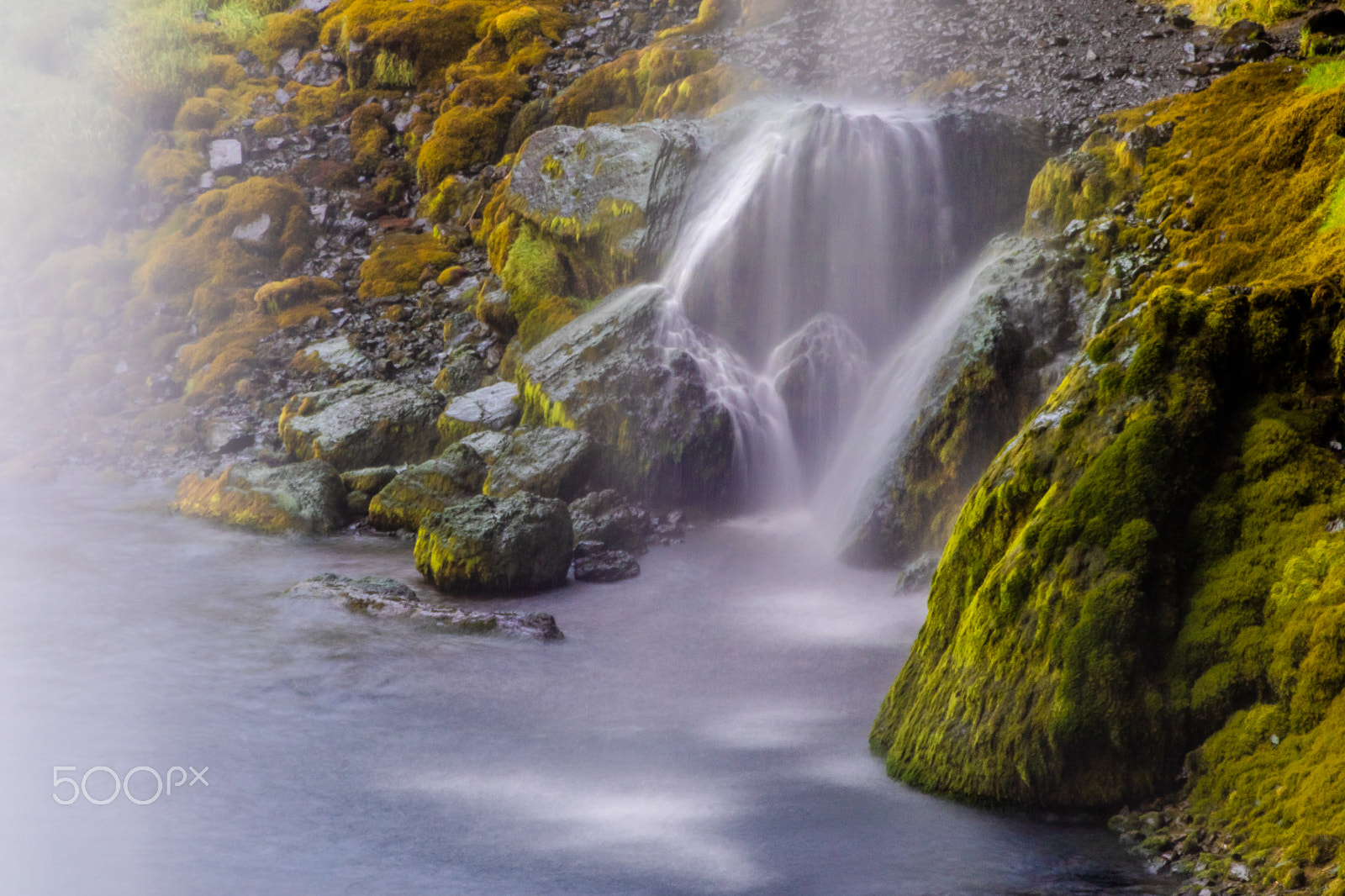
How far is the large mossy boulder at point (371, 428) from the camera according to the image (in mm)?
17625

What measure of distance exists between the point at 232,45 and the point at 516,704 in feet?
102

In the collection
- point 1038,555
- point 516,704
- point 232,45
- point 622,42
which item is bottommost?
point 516,704

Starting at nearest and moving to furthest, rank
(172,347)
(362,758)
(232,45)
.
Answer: (362,758)
(172,347)
(232,45)

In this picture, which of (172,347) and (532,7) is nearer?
(172,347)

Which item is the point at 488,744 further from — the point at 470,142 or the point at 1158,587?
the point at 470,142

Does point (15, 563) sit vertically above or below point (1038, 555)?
below

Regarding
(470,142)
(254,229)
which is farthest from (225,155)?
(470,142)

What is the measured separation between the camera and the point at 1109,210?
44.8 feet

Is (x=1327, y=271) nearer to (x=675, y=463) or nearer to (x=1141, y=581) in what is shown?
(x=1141, y=581)

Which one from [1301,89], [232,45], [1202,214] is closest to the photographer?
[1202,214]

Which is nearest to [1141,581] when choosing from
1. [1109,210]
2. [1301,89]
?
[1109,210]

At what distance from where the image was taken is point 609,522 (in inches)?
565

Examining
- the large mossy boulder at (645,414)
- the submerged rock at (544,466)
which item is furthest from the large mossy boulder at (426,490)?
the large mossy boulder at (645,414)

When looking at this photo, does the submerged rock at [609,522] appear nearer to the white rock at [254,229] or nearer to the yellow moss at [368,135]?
the white rock at [254,229]
